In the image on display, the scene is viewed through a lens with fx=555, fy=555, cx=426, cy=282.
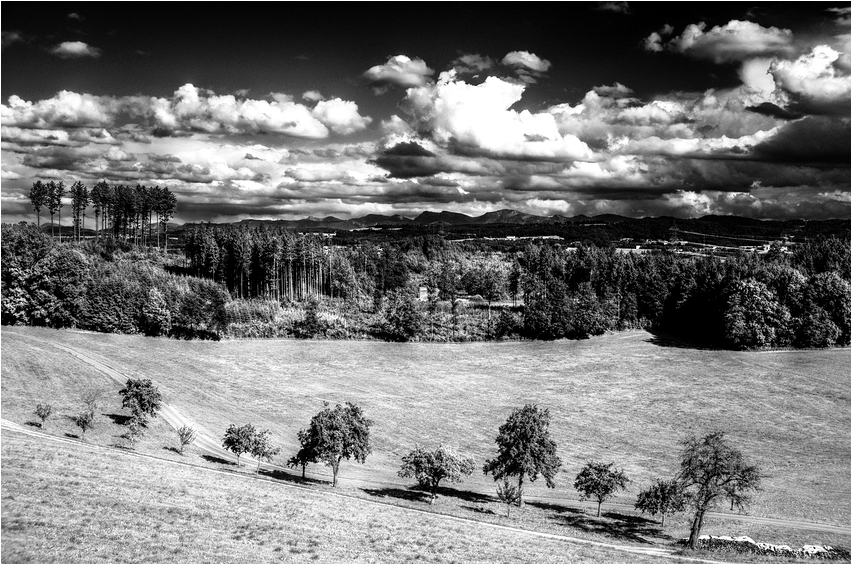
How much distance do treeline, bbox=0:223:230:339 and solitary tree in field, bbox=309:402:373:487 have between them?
280 ft

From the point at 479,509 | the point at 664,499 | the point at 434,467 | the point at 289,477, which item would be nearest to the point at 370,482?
the point at 289,477

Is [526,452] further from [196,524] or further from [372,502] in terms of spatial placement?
[196,524]

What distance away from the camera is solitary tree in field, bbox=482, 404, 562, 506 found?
5628 centimetres

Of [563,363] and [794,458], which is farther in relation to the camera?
[563,363]

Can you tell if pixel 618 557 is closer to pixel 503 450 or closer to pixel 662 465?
pixel 503 450

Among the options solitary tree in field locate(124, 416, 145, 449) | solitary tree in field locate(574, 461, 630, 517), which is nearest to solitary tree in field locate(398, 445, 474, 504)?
solitary tree in field locate(574, 461, 630, 517)

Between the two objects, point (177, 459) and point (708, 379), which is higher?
point (708, 379)

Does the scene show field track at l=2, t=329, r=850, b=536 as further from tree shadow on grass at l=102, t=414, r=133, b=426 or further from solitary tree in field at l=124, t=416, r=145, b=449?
solitary tree in field at l=124, t=416, r=145, b=449

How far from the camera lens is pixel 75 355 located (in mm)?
101500

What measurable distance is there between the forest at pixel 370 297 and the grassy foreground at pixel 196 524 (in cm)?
8830

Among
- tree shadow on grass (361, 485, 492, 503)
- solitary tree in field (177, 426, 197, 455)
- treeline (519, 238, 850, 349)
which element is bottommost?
tree shadow on grass (361, 485, 492, 503)

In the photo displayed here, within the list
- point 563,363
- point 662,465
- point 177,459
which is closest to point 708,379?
point 563,363

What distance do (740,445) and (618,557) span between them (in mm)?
48050

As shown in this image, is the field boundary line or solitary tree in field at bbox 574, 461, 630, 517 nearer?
the field boundary line
